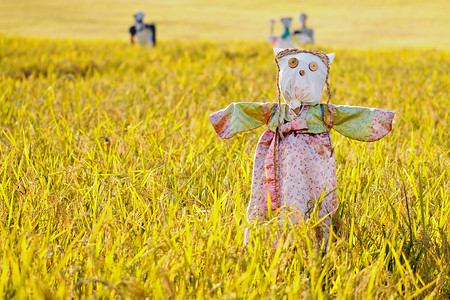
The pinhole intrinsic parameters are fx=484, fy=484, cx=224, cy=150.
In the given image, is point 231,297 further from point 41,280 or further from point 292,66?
point 292,66

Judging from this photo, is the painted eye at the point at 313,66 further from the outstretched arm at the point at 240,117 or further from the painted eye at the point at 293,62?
the outstretched arm at the point at 240,117

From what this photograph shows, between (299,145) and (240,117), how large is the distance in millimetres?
269

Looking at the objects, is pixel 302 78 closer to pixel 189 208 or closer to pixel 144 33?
pixel 189 208

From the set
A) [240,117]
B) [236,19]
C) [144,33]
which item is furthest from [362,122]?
[236,19]

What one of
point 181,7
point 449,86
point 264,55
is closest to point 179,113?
point 449,86

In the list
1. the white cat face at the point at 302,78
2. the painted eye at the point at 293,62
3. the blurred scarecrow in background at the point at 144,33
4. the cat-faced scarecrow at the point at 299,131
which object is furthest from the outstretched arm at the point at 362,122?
the blurred scarecrow in background at the point at 144,33

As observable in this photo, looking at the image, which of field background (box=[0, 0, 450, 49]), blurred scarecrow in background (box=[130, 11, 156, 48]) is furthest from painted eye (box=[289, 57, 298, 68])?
field background (box=[0, 0, 450, 49])

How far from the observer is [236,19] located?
30.6 metres

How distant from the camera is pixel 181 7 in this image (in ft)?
125

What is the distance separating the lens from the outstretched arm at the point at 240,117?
201 cm

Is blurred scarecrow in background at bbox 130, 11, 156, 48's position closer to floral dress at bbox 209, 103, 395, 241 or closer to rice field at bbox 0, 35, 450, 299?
rice field at bbox 0, 35, 450, 299

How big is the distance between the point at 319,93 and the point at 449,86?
397 centimetres

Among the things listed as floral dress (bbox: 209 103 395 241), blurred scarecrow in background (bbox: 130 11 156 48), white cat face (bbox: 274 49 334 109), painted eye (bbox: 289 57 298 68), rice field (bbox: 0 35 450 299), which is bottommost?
rice field (bbox: 0 35 450 299)

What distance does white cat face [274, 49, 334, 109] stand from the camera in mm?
1965
